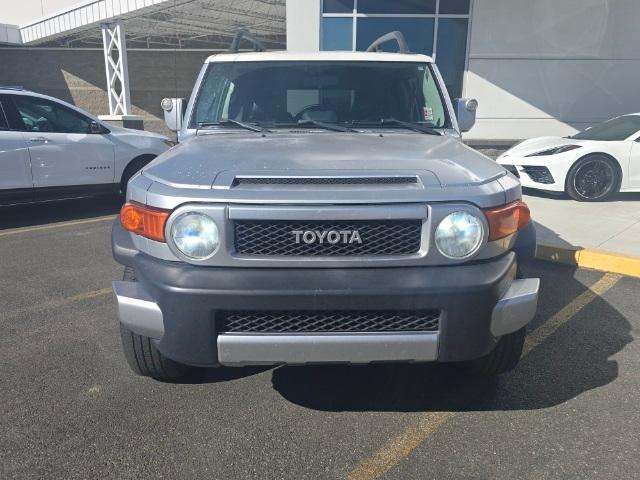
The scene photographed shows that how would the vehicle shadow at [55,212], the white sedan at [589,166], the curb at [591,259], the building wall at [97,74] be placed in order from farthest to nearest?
the building wall at [97,74]
the white sedan at [589,166]
the vehicle shadow at [55,212]
the curb at [591,259]

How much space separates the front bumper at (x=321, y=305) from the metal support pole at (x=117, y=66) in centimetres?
1485

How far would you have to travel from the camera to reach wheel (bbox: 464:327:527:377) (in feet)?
9.04

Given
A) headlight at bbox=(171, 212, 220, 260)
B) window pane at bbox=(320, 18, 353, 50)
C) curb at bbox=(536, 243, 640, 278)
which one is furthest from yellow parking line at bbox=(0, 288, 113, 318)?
window pane at bbox=(320, 18, 353, 50)

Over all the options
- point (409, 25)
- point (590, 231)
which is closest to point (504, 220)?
point (590, 231)

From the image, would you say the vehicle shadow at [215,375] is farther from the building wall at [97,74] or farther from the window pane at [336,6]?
the building wall at [97,74]

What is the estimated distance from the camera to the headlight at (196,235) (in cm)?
229

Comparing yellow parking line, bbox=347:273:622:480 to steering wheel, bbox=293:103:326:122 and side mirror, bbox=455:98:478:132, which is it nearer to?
side mirror, bbox=455:98:478:132

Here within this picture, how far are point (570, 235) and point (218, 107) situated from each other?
4349mm

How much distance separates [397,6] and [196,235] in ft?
40.1

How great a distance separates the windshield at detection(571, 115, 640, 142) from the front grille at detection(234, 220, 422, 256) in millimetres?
7520

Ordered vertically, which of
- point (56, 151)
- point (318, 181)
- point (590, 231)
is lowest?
point (590, 231)

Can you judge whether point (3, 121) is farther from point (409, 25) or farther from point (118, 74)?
point (118, 74)

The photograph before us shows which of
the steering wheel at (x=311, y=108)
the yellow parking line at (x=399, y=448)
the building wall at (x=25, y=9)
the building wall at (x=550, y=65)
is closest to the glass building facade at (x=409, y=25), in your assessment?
the building wall at (x=550, y=65)

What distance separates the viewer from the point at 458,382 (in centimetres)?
310
